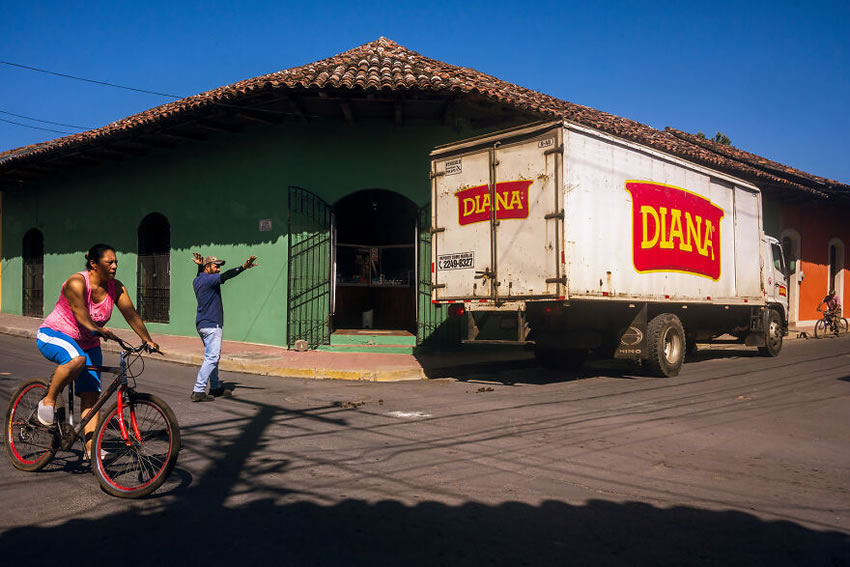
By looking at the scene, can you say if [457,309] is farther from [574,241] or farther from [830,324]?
[830,324]

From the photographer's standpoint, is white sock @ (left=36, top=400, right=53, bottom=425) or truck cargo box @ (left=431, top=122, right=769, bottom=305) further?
truck cargo box @ (left=431, top=122, right=769, bottom=305)

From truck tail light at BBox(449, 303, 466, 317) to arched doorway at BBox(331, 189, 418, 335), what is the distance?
13.5ft

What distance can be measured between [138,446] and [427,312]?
9009 millimetres

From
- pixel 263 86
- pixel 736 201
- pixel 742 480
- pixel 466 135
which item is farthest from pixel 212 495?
pixel 736 201

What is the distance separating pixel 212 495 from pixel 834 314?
2073cm

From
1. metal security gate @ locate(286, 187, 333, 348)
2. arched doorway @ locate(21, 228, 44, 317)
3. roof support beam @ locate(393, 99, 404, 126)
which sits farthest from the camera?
arched doorway @ locate(21, 228, 44, 317)

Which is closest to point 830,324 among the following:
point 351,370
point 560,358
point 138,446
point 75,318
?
point 560,358

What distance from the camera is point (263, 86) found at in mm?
11508

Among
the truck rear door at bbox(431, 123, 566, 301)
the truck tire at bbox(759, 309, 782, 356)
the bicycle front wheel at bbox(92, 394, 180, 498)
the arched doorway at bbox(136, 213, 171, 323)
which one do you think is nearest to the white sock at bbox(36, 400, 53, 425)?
the bicycle front wheel at bbox(92, 394, 180, 498)

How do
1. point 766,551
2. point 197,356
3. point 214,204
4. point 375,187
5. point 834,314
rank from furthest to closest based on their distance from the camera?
1. point 834,314
2. point 214,204
3. point 375,187
4. point 197,356
5. point 766,551

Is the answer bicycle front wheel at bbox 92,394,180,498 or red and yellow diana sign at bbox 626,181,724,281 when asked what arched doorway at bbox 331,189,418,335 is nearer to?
red and yellow diana sign at bbox 626,181,724,281

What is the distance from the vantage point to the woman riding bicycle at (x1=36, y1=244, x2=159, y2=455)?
4215mm

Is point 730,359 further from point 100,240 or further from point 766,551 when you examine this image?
point 100,240

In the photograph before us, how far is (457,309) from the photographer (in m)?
9.82
